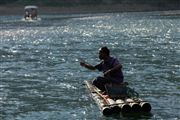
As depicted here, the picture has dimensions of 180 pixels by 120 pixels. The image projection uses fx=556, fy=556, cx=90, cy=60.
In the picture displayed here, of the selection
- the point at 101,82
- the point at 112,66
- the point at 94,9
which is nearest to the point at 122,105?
the point at 112,66

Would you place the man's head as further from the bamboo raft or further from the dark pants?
the bamboo raft

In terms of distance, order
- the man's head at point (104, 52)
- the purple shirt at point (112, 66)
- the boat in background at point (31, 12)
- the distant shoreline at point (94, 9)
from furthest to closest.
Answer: the distant shoreline at point (94, 9)
the boat in background at point (31, 12)
the purple shirt at point (112, 66)
the man's head at point (104, 52)

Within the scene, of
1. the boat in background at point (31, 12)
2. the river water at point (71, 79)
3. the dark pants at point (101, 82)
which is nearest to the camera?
the river water at point (71, 79)

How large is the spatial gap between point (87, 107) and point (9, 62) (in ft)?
68.6

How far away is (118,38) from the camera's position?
6681 cm

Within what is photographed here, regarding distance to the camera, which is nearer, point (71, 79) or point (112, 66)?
point (112, 66)

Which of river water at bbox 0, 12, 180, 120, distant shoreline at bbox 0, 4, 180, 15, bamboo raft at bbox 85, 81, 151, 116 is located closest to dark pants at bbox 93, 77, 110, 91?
river water at bbox 0, 12, 180, 120

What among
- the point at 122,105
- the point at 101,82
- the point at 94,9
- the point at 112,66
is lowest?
the point at 94,9

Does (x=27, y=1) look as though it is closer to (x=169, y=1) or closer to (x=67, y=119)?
(x=169, y=1)

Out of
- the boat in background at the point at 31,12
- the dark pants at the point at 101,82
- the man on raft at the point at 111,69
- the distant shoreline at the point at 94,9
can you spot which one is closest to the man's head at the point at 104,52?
the man on raft at the point at 111,69

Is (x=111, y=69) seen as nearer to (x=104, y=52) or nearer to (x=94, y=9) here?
(x=104, y=52)

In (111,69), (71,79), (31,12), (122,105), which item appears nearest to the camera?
(122,105)

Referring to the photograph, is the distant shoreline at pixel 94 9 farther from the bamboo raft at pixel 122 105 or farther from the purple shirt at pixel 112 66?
the bamboo raft at pixel 122 105

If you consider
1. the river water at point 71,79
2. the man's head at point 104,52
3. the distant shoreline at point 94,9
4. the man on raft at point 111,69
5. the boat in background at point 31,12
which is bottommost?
the distant shoreline at point 94,9
